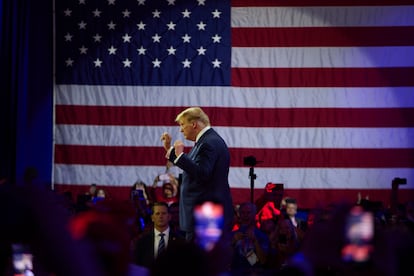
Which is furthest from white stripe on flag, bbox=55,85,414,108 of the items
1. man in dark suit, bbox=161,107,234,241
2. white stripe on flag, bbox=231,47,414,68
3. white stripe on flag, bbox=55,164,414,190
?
man in dark suit, bbox=161,107,234,241

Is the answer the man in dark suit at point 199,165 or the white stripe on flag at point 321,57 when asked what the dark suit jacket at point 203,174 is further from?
the white stripe on flag at point 321,57

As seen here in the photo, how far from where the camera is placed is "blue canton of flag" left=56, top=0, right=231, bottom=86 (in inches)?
371

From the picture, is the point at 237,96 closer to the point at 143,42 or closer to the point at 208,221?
the point at 143,42

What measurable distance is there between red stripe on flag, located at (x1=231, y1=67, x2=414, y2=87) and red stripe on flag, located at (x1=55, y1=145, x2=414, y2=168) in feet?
2.69

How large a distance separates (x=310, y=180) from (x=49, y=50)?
3.65 m

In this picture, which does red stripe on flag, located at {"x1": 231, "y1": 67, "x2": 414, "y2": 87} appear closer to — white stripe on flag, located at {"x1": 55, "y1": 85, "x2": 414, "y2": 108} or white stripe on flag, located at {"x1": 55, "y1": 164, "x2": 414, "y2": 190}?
white stripe on flag, located at {"x1": 55, "y1": 85, "x2": 414, "y2": 108}

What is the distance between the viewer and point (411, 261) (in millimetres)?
1068

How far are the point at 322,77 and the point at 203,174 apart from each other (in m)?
5.40

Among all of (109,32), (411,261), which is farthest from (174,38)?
(411,261)

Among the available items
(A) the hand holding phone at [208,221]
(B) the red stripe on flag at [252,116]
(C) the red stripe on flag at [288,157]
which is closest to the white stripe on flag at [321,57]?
(B) the red stripe on flag at [252,116]

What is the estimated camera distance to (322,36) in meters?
9.30

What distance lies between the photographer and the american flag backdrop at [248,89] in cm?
920

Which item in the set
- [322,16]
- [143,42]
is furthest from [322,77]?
[143,42]

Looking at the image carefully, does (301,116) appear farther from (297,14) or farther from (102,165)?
(102,165)
